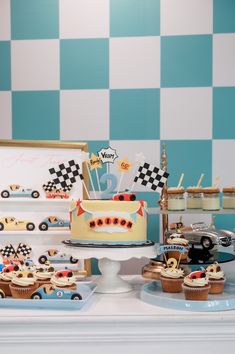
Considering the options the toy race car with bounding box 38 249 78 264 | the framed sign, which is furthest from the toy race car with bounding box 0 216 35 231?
the toy race car with bounding box 38 249 78 264

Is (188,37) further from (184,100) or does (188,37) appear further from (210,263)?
(210,263)

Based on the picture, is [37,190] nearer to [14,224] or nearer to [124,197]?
[14,224]

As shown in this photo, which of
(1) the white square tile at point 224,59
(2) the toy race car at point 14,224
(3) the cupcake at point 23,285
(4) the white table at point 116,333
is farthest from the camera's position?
(1) the white square tile at point 224,59

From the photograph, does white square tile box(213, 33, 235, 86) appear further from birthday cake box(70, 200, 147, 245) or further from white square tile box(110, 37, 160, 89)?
birthday cake box(70, 200, 147, 245)

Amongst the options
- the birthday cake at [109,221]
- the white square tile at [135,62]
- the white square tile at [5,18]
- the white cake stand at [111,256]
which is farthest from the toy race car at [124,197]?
the white square tile at [5,18]

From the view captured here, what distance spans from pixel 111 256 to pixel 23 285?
28 centimetres

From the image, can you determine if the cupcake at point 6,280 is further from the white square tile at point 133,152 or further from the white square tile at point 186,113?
the white square tile at point 186,113

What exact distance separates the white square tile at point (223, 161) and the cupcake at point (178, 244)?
1.45 feet

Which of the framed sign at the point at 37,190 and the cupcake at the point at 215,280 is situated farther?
the framed sign at the point at 37,190

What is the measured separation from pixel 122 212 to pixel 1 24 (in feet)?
3.29

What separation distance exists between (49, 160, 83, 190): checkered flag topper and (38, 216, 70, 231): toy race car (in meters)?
0.14

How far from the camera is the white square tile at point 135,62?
1.97 meters

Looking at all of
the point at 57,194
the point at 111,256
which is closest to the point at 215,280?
the point at 111,256

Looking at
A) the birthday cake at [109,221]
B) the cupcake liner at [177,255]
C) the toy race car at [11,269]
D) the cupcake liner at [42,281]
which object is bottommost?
the cupcake liner at [42,281]
